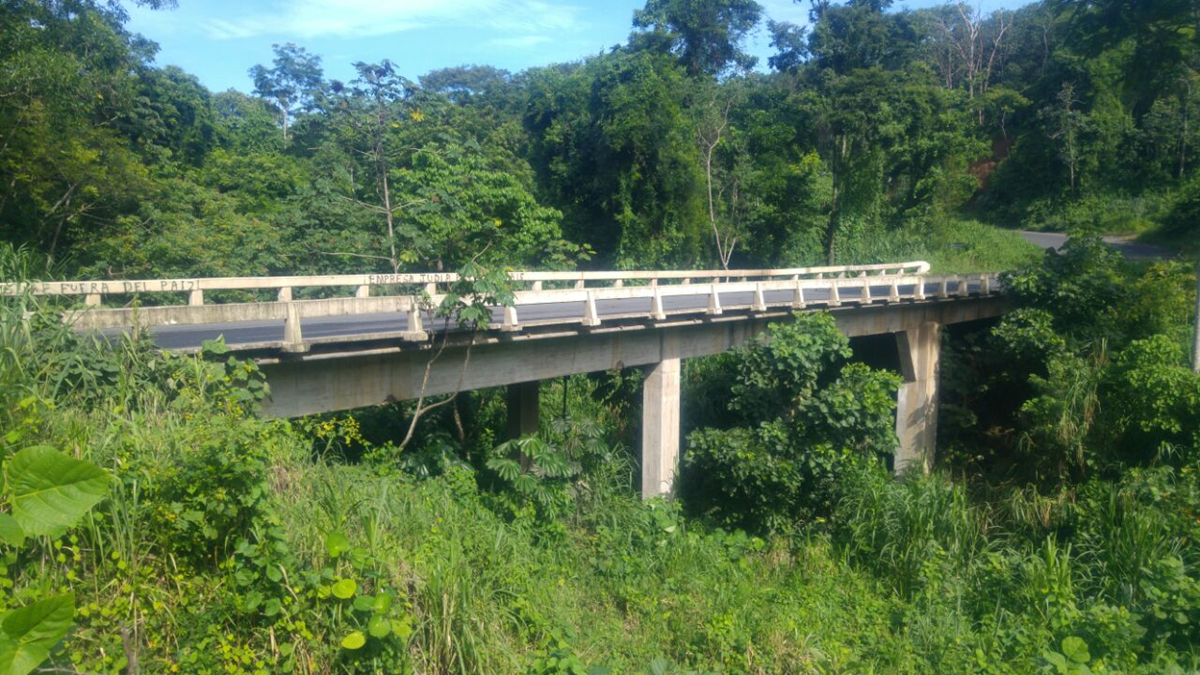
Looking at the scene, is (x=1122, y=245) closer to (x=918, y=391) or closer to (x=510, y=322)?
(x=918, y=391)

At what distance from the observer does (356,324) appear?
512 inches

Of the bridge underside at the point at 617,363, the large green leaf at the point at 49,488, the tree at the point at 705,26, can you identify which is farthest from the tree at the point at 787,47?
the large green leaf at the point at 49,488

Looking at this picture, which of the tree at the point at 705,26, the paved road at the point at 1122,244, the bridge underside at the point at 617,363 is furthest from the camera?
the tree at the point at 705,26

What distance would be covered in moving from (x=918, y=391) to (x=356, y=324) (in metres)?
15.0

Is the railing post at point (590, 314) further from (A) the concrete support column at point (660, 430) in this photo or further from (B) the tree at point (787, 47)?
(B) the tree at point (787, 47)

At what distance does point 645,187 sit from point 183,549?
91.9ft

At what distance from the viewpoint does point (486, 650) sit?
661cm

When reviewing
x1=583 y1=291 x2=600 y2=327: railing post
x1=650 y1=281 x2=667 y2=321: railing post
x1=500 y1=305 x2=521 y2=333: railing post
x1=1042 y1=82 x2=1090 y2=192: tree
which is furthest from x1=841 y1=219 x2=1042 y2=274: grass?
x1=500 y1=305 x2=521 y2=333: railing post

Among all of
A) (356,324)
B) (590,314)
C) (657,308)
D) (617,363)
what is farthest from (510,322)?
(657,308)

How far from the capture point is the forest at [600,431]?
5695mm

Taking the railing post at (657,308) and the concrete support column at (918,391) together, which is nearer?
the railing post at (657,308)

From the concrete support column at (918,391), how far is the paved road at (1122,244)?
40.5 ft

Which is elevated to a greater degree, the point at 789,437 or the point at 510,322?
the point at 510,322

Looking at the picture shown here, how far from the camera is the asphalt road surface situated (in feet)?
109
